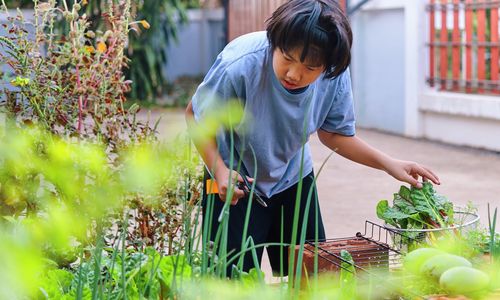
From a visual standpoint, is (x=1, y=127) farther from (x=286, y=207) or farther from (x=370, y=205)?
(x=370, y=205)

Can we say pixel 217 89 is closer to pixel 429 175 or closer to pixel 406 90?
pixel 429 175

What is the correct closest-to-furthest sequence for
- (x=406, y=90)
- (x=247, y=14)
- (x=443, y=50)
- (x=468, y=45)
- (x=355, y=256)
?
(x=355, y=256)
(x=468, y=45)
(x=443, y=50)
(x=406, y=90)
(x=247, y=14)

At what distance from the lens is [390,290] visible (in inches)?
69.1

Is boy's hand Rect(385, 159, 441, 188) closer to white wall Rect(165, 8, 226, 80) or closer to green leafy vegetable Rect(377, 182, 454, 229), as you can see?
green leafy vegetable Rect(377, 182, 454, 229)

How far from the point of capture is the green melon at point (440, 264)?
171 cm

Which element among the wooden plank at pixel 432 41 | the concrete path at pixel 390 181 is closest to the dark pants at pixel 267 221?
the concrete path at pixel 390 181

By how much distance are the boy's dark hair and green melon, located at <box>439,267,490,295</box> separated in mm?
753

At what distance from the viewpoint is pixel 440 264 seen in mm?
1724

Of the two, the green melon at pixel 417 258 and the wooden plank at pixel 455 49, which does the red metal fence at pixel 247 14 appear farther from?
the green melon at pixel 417 258

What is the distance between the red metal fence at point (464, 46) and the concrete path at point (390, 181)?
67 cm

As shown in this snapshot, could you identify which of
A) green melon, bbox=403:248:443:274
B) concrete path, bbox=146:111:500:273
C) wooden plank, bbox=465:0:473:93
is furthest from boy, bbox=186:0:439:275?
wooden plank, bbox=465:0:473:93

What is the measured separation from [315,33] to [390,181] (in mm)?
4961

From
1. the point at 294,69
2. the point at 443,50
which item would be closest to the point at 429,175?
the point at 294,69

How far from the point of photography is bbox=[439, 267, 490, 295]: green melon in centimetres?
166
